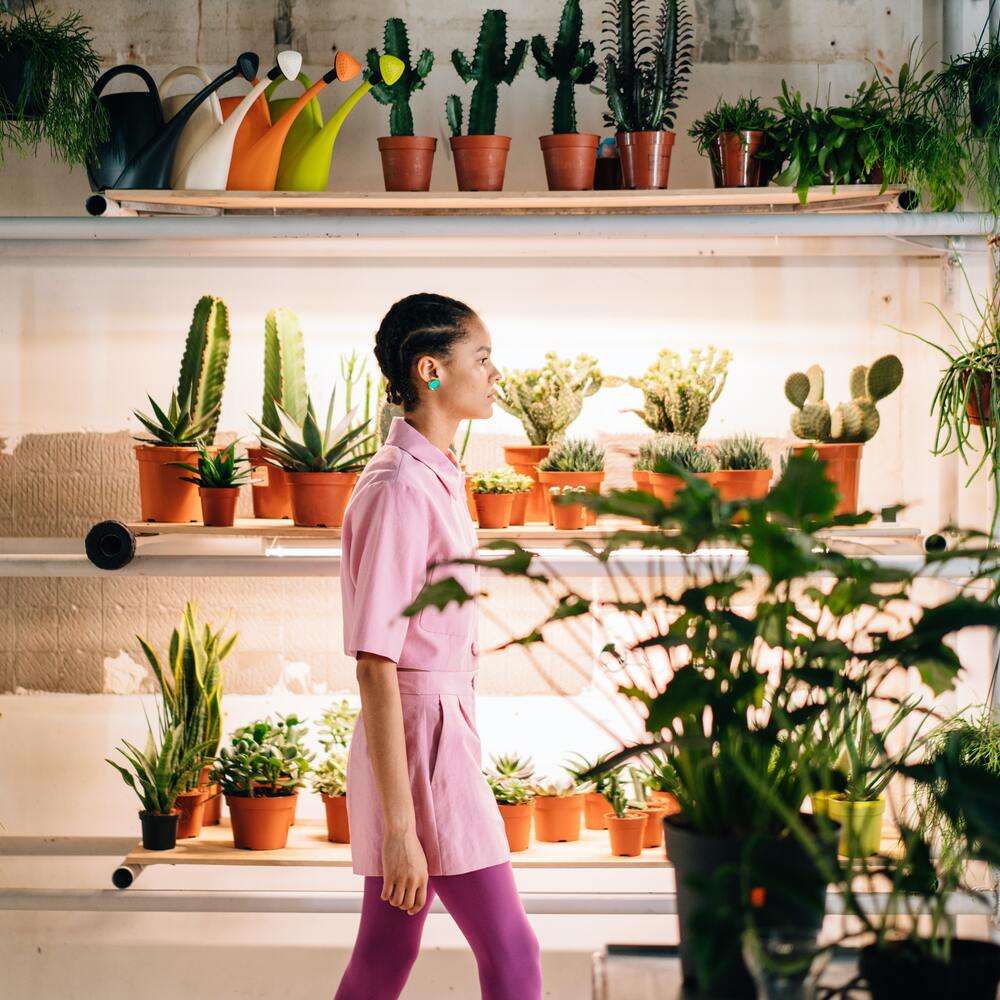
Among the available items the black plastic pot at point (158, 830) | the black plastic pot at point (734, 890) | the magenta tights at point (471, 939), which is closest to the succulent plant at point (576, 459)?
the magenta tights at point (471, 939)

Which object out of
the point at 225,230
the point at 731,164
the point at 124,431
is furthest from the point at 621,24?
the point at 124,431

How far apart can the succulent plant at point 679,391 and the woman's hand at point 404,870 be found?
117cm

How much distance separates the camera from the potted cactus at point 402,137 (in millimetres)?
2584

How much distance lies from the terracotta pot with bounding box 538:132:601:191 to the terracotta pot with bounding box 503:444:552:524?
22.1 inches

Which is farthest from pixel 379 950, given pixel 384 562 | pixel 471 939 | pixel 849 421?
pixel 849 421

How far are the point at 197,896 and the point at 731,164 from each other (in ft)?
6.21

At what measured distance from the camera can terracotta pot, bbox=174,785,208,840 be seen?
8.79ft

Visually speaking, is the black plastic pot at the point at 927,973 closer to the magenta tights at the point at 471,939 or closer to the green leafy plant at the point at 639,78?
the magenta tights at the point at 471,939

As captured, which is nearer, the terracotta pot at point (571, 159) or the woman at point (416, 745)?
the woman at point (416, 745)

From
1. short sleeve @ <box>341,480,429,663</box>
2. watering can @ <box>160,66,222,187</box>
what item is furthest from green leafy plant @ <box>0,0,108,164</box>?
short sleeve @ <box>341,480,429,663</box>

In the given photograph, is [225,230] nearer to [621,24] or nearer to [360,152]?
[360,152]

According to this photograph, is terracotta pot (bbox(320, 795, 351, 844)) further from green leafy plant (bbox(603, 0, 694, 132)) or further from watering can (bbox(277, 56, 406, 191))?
green leafy plant (bbox(603, 0, 694, 132))

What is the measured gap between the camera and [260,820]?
2580mm

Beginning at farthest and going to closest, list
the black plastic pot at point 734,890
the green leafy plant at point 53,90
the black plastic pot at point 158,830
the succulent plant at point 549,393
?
1. the succulent plant at point 549,393
2. the black plastic pot at point 158,830
3. the green leafy plant at point 53,90
4. the black plastic pot at point 734,890
